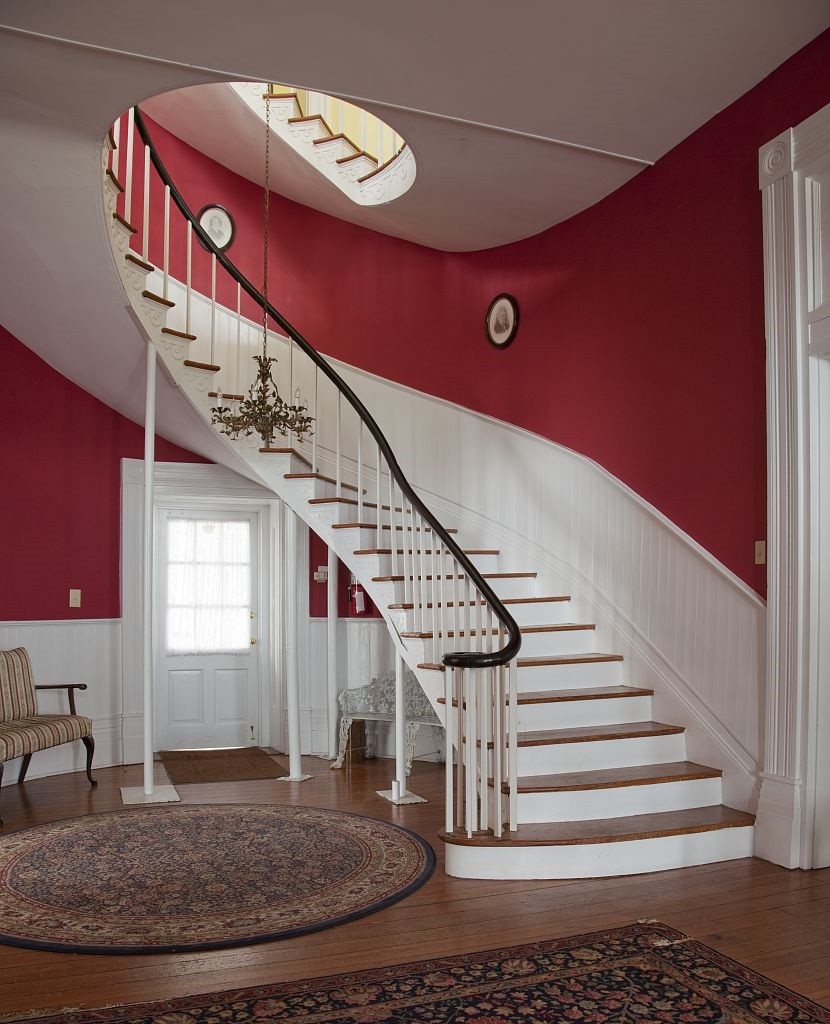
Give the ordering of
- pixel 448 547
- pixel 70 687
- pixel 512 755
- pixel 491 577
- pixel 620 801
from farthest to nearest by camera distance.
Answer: pixel 70 687 → pixel 491 577 → pixel 448 547 → pixel 620 801 → pixel 512 755

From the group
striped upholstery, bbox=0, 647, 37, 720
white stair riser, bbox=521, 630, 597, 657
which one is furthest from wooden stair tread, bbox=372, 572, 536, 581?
striped upholstery, bbox=0, 647, 37, 720

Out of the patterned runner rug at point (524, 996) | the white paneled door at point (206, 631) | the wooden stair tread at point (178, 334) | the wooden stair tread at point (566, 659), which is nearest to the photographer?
the patterned runner rug at point (524, 996)

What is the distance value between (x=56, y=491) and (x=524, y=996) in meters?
5.23

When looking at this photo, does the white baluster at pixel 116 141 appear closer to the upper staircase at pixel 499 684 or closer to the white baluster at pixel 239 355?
the upper staircase at pixel 499 684

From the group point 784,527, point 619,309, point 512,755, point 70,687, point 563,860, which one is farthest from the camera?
point 70,687

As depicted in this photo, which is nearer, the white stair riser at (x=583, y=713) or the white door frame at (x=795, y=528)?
the white door frame at (x=795, y=528)

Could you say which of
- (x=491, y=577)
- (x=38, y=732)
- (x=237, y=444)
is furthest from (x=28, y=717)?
(x=491, y=577)

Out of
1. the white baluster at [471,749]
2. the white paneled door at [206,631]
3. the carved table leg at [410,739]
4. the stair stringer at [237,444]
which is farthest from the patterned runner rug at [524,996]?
the white paneled door at [206,631]

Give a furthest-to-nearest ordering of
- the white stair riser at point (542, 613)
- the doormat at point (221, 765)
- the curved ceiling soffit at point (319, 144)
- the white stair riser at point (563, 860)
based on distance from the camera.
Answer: the curved ceiling soffit at point (319, 144) < the doormat at point (221, 765) < the white stair riser at point (542, 613) < the white stair riser at point (563, 860)

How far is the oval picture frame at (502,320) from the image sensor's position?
21.3 ft

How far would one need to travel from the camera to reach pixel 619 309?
18.1 feet

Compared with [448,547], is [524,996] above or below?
below

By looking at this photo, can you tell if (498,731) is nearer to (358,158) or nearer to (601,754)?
(601,754)

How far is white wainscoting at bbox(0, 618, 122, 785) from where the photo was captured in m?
6.46
